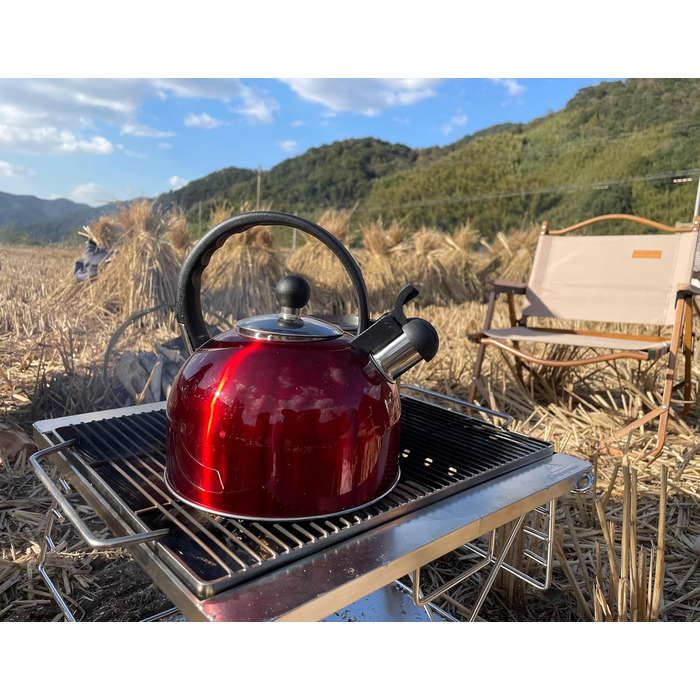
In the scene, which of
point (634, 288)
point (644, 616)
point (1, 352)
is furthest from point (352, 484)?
point (1, 352)

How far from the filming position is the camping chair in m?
2.52

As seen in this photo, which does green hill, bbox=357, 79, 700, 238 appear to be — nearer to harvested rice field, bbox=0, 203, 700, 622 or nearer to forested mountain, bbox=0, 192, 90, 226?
harvested rice field, bbox=0, 203, 700, 622

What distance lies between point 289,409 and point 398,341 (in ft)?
0.64

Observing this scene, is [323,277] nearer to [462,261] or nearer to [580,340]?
[462,261]

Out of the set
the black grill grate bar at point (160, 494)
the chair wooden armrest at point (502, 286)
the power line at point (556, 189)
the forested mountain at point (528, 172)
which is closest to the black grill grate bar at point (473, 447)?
the black grill grate bar at point (160, 494)

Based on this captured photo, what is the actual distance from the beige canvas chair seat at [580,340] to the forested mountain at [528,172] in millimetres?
10527

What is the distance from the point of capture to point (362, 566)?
0.64 metres

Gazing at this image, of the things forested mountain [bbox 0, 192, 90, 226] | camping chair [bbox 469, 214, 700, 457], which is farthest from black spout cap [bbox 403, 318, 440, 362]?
forested mountain [bbox 0, 192, 90, 226]

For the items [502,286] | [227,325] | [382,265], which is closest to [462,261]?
[382,265]

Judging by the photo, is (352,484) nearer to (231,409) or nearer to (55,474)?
(231,409)

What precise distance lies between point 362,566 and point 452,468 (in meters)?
0.33

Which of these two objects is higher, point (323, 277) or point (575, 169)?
point (575, 169)

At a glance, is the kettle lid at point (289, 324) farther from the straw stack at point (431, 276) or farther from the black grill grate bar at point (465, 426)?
the straw stack at point (431, 276)

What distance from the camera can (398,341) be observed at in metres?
0.77
